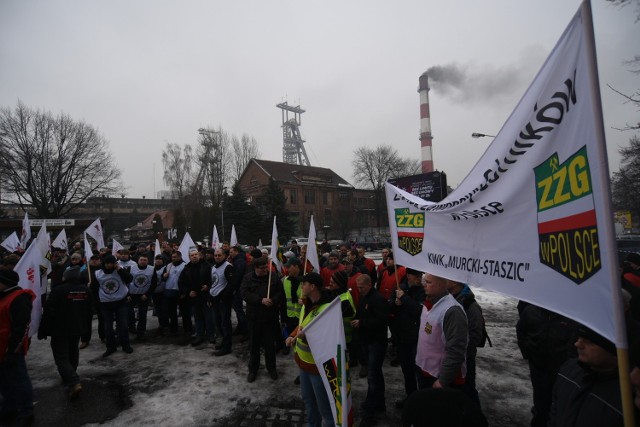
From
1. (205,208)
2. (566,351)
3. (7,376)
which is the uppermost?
(205,208)

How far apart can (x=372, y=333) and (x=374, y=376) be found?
0.51 metres

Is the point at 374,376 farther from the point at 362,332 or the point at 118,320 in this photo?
the point at 118,320

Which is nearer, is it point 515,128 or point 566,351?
point 515,128

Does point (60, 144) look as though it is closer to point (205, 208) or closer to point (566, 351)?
point (205, 208)

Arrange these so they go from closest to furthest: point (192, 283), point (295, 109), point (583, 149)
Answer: point (583, 149), point (192, 283), point (295, 109)

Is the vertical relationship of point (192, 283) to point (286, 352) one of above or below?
above

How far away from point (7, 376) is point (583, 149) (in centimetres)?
605

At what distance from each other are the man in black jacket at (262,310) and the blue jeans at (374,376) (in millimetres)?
1839

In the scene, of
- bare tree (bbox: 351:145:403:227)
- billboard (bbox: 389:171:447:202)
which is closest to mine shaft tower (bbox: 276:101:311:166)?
bare tree (bbox: 351:145:403:227)

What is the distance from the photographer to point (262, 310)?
5.44 metres

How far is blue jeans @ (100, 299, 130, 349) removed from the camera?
261 inches

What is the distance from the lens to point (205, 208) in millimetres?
38875

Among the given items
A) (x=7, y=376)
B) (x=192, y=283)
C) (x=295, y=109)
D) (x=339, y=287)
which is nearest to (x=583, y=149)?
(x=339, y=287)

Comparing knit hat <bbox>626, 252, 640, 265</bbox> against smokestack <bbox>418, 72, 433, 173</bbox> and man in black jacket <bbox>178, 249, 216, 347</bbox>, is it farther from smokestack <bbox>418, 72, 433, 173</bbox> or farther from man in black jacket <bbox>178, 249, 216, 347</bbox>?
smokestack <bbox>418, 72, 433, 173</bbox>
